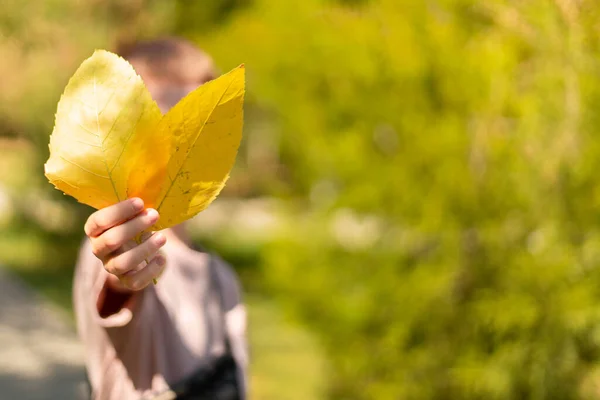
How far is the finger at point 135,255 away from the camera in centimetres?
97

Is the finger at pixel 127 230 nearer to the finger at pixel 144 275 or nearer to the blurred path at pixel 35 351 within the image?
the finger at pixel 144 275

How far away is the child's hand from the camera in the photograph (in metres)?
Result: 0.94

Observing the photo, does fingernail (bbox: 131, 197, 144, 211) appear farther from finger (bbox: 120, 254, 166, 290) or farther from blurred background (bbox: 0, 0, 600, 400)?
blurred background (bbox: 0, 0, 600, 400)

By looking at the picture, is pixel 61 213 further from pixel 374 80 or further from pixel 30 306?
pixel 374 80

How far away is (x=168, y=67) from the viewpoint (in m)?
1.72

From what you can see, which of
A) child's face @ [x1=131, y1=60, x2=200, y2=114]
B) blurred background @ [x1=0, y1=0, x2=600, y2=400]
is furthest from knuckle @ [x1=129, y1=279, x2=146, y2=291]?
blurred background @ [x1=0, y1=0, x2=600, y2=400]

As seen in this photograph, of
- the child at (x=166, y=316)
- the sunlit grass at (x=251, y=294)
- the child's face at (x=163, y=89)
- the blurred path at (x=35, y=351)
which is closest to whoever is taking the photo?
the child at (x=166, y=316)

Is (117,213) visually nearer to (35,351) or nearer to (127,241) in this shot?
(127,241)

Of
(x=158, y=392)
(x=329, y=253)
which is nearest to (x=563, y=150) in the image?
(x=329, y=253)

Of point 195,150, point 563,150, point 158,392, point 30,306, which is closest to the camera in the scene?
point 195,150

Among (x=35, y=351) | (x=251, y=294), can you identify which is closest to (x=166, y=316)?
(x=35, y=351)

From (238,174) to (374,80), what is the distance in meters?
8.60

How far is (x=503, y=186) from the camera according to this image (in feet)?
12.4

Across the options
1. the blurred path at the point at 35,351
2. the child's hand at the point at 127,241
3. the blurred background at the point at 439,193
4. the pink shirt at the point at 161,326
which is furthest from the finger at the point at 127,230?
the blurred path at the point at 35,351
